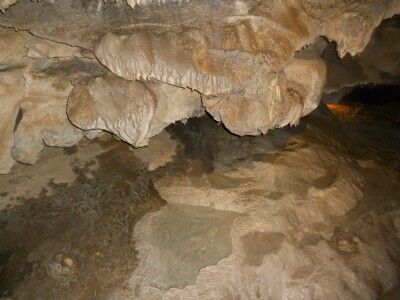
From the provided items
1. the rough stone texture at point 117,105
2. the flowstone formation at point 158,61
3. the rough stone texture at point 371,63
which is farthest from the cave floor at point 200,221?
the rough stone texture at point 371,63

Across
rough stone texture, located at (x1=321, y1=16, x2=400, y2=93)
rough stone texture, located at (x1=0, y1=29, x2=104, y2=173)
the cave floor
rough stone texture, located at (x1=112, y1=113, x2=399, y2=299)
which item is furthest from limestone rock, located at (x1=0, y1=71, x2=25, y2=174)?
rough stone texture, located at (x1=321, y1=16, x2=400, y2=93)

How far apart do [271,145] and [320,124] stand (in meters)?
1.55

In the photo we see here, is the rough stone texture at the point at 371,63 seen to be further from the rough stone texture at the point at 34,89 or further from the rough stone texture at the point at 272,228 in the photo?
the rough stone texture at the point at 34,89

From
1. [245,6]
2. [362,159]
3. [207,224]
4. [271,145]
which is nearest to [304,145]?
[271,145]

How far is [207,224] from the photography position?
153 inches

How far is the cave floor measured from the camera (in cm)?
358

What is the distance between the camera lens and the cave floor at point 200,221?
3.58 metres

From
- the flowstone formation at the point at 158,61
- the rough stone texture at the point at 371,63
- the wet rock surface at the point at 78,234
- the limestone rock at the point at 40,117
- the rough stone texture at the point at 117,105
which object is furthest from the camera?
the rough stone texture at the point at 371,63

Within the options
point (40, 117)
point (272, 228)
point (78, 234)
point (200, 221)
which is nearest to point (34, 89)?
point (40, 117)

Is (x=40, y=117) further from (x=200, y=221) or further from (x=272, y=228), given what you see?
(x=272, y=228)

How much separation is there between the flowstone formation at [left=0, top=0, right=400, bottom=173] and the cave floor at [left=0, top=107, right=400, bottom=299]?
85 cm

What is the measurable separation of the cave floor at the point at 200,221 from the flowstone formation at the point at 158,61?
853mm

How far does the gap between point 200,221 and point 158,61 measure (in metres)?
1.94

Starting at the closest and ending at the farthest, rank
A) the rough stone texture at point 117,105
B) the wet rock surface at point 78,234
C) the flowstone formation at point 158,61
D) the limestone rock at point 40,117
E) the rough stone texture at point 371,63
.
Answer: the flowstone formation at point 158,61, the rough stone texture at point 117,105, the wet rock surface at point 78,234, the limestone rock at point 40,117, the rough stone texture at point 371,63
